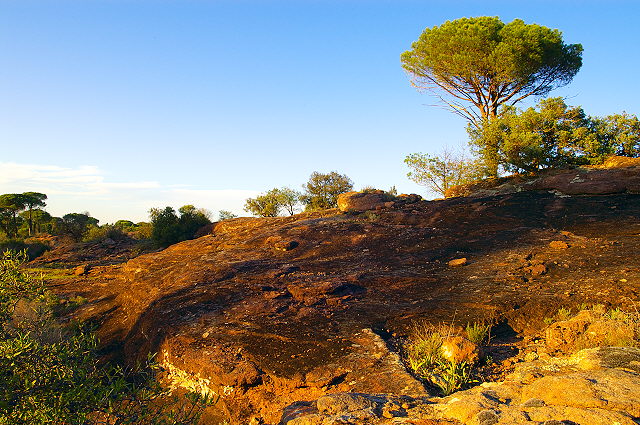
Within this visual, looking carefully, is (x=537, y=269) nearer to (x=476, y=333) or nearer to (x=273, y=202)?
(x=476, y=333)

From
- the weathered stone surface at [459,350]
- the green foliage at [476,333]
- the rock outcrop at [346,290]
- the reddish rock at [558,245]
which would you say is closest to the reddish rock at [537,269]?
the rock outcrop at [346,290]

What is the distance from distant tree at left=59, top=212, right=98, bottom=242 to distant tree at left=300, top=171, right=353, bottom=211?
1890 centimetres

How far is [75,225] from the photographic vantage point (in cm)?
3591

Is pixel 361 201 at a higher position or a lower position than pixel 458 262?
higher

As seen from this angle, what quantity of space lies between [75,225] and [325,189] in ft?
73.3

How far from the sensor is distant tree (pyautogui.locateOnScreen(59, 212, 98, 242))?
34094 millimetres

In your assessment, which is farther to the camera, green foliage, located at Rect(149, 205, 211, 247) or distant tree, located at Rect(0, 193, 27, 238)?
distant tree, located at Rect(0, 193, 27, 238)

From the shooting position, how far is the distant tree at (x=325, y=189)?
31.4 m

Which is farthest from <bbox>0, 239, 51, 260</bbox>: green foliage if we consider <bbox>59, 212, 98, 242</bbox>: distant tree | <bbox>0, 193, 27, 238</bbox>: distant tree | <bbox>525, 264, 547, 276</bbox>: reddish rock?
<bbox>525, 264, 547, 276</bbox>: reddish rock

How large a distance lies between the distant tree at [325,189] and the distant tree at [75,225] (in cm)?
1890

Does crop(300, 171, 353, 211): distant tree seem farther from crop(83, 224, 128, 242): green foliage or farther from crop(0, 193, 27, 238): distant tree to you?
crop(0, 193, 27, 238): distant tree

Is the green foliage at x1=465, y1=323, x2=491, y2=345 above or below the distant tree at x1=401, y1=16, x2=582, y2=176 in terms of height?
below

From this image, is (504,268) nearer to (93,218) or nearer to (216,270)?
(216,270)

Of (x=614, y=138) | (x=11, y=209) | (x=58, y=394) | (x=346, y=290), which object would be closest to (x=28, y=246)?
(x=11, y=209)
